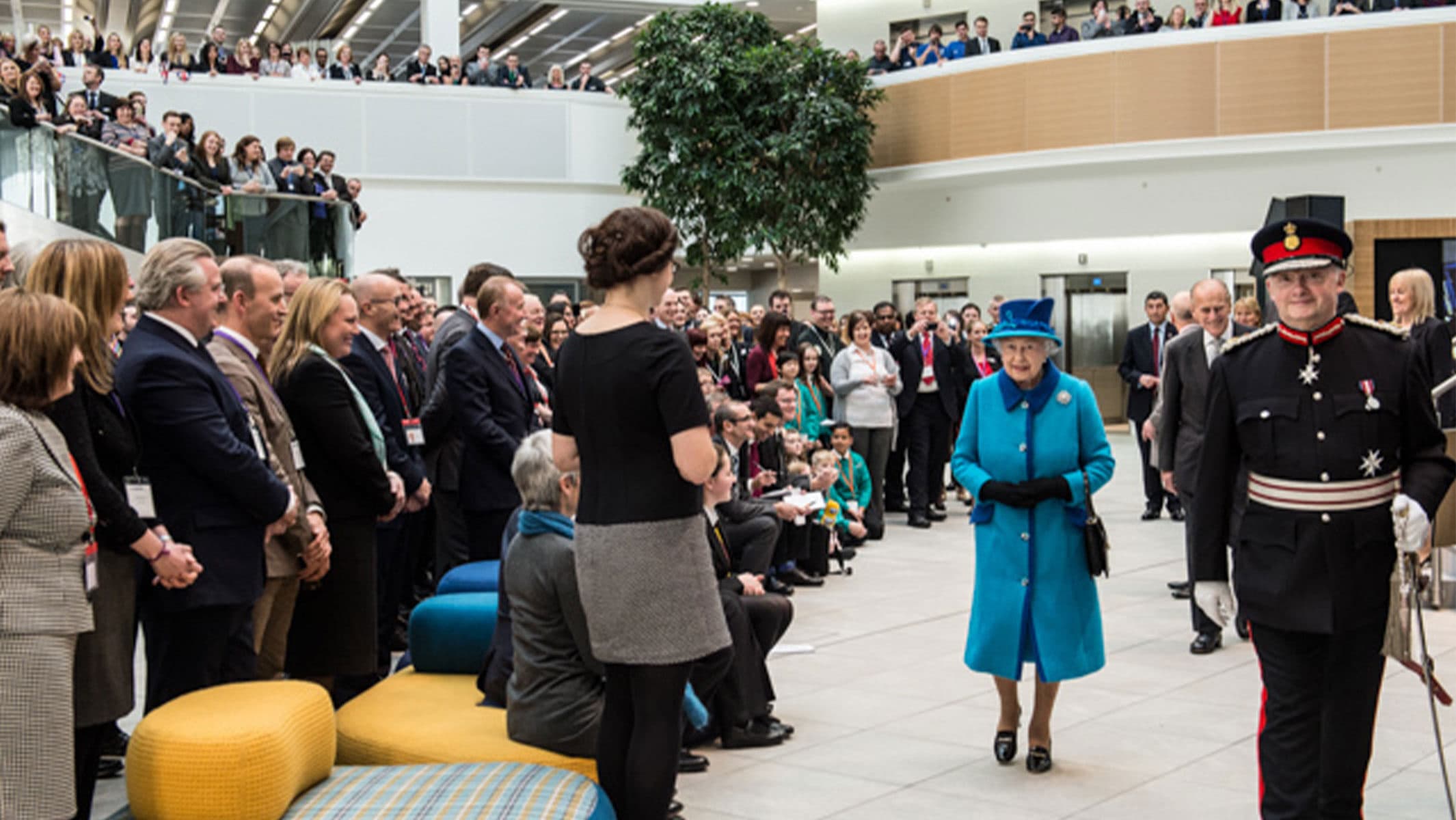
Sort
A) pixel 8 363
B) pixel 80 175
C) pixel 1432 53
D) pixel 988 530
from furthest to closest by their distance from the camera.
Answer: pixel 1432 53 < pixel 80 175 < pixel 988 530 < pixel 8 363

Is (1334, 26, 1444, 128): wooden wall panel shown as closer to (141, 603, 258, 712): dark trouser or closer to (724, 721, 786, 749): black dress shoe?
(724, 721, 786, 749): black dress shoe

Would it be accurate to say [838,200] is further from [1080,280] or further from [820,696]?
[820,696]

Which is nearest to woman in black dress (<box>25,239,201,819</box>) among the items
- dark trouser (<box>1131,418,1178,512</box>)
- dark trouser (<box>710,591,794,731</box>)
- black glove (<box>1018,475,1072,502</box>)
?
dark trouser (<box>710,591,794,731</box>)

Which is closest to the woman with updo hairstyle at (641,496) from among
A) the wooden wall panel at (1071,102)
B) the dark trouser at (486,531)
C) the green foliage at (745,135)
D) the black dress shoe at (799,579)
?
the dark trouser at (486,531)

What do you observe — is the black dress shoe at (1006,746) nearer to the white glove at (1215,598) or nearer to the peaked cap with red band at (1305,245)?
the white glove at (1215,598)

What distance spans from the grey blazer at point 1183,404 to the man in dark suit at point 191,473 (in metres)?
4.16

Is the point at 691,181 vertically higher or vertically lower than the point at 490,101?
lower

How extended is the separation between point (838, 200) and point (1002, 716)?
16.4m

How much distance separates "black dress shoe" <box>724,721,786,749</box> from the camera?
5301 millimetres

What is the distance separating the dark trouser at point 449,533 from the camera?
23.3 ft

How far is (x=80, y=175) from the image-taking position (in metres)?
10.7

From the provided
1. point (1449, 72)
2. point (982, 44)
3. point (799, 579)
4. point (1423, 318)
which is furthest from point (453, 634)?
point (982, 44)

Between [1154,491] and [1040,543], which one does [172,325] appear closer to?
[1040,543]

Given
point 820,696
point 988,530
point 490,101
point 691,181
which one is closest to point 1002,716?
point 988,530
